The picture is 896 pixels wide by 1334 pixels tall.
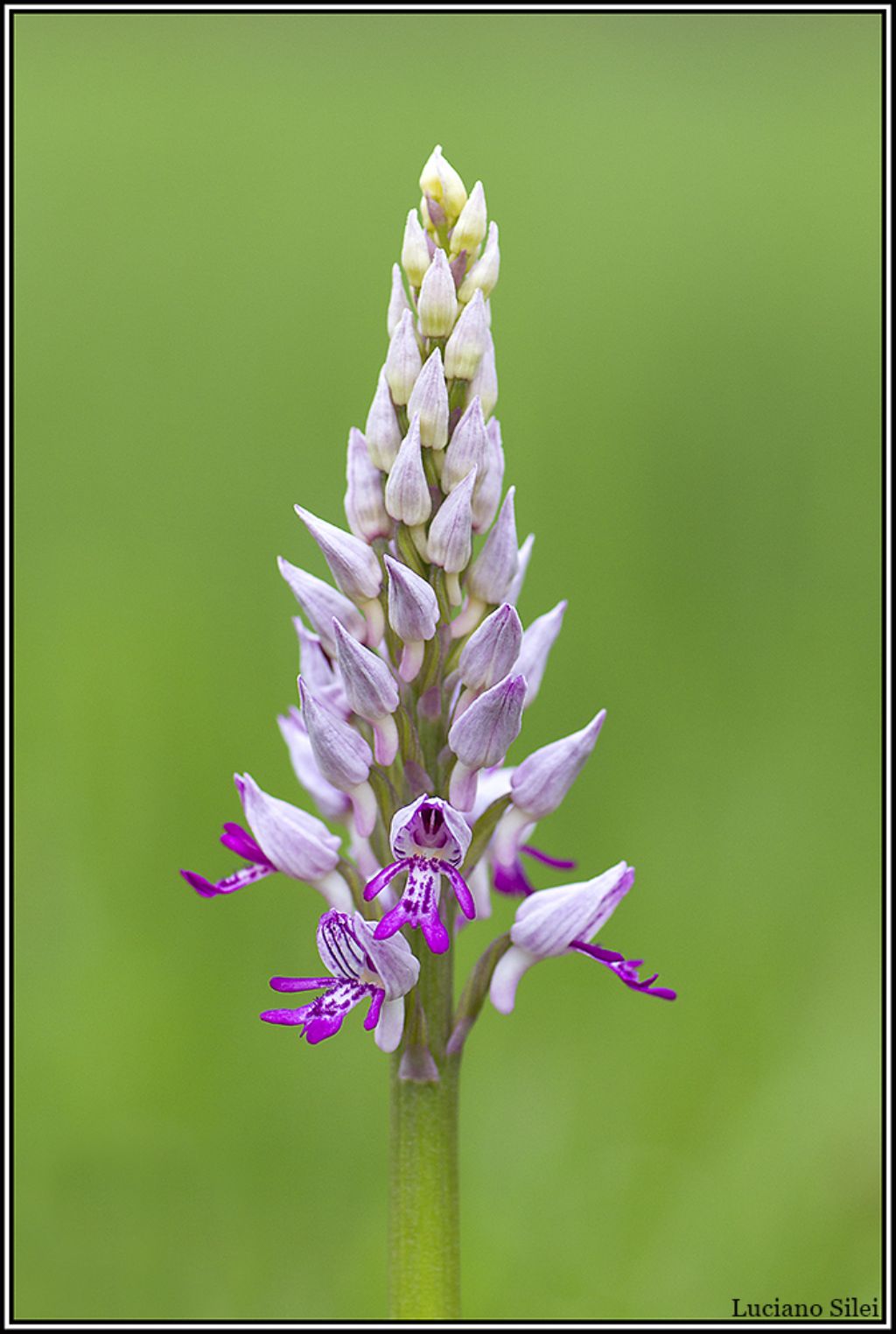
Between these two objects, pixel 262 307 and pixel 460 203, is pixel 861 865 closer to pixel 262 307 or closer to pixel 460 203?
pixel 460 203

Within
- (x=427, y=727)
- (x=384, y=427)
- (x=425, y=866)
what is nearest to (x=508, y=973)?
(x=425, y=866)

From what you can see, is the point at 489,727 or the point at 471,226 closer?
the point at 489,727

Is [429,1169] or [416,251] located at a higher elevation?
[416,251]

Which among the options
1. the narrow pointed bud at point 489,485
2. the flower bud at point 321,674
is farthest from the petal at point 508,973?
the narrow pointed bud at point 489,485

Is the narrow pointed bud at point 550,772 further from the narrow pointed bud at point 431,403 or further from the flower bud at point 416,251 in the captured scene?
the flower bud at point 416,251

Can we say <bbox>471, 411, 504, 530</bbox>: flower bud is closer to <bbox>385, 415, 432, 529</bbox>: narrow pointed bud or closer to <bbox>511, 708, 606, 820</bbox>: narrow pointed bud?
<bbox>385, 415, 432, 529</bbox>: narrow pointed bud

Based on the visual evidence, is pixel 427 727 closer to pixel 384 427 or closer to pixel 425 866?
pixel 425 866

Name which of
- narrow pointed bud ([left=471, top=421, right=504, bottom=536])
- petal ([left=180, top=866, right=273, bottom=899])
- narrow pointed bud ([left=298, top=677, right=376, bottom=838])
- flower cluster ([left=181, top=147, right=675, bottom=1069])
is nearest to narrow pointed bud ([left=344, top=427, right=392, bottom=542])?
flower cluster ([left=181, top=147, right=675, bottom=1069])
